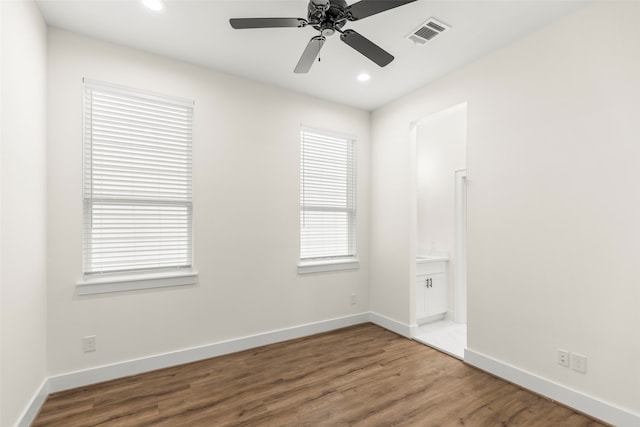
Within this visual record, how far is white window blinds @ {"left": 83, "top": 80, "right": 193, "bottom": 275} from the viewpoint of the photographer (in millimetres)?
2625

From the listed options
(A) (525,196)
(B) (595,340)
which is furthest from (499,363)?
(A) (525,196)

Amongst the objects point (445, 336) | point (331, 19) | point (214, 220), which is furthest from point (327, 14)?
point (445, 336)

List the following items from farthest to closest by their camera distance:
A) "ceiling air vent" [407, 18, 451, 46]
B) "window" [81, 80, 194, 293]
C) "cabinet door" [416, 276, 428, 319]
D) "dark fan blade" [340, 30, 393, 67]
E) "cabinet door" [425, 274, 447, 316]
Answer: "cabinet door" [425, 274, 447, 316] → "cabinet door" [416, 276, 428, 319] → "window" [81, 80, 194, 293] → "ceiling air vent" [407, 18, 451, 46] → "dark fan blade" [340, 30, 393, 67]

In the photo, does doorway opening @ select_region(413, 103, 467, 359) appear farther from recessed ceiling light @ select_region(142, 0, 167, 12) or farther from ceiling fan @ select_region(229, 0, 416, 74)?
recessed ceiling light @ select_region(142, 0, 167, 12)

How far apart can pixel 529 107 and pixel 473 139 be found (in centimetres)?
53

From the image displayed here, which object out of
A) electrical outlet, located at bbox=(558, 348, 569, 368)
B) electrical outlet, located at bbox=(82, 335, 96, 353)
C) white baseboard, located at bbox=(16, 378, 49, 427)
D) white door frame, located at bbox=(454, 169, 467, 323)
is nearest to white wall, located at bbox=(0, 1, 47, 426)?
white baseboard, located at bbox=(16, 378, 49, 427)

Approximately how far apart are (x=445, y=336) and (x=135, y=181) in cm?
380

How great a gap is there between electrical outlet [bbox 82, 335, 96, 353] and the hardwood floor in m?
0.31

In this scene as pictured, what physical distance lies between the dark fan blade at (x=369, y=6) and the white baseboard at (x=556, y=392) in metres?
2.93

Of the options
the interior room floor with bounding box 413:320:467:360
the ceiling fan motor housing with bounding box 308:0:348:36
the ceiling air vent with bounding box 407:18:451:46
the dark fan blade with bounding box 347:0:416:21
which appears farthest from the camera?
the interior room floor with bounding box 413:320:467:360

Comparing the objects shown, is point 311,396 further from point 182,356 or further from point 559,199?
point 559,199

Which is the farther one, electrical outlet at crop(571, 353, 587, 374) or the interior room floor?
the interior room floor

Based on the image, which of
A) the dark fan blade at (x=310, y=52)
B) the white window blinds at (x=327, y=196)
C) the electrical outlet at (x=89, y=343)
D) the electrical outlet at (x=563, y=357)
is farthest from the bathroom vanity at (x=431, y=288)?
the electrical outlet at (x=89, y=343)

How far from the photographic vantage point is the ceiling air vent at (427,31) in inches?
93.8
